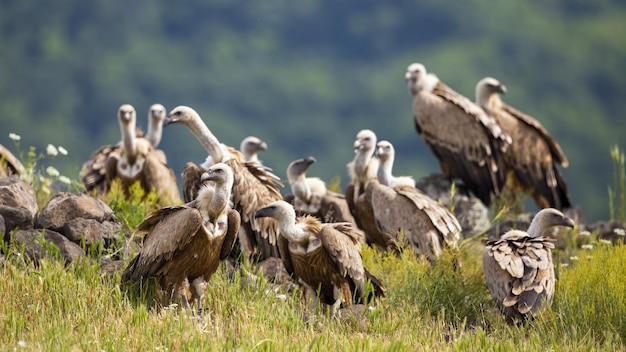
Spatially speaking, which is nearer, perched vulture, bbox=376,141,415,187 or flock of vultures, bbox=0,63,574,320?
flock of vultures, bbox=0,63,574,320

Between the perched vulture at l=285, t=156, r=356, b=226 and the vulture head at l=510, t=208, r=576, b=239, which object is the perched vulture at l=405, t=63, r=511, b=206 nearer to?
the perched vulture at l=285, t=156, r=356, b=226

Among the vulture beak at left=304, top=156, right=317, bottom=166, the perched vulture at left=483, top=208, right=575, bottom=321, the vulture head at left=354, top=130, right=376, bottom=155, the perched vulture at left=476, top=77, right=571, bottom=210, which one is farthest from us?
the perched vulture at left=476, top=77, right=571, bottom=210

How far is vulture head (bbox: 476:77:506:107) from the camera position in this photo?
15.4 m

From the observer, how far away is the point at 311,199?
1165 centimetres

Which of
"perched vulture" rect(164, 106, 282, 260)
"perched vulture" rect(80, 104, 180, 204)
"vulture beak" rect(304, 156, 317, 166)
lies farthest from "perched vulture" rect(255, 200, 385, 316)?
"perched vulture" rect(80, 104, 180, 204)

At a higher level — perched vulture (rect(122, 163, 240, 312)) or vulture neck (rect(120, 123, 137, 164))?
vulture neck (rect(120, 123, 137, 164))

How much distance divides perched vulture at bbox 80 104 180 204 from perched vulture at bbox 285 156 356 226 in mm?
1322

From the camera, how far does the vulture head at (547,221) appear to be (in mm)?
9242

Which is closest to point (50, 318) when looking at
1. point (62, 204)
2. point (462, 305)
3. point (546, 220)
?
point (62, 204)

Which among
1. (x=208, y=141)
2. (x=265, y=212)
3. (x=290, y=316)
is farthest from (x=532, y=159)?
(x=290, y=316)

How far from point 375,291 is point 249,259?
147cm

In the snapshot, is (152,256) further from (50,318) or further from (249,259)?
(249,259)

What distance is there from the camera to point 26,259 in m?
8.43

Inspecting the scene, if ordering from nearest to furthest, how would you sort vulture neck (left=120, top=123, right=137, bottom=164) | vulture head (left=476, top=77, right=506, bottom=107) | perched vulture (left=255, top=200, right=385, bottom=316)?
perched vulture (left=255, top=200, right=385, bottom=316) < vulture neck (left=120, top=123, right=137, bottom=164) < vulture head (left=476, top=77, right=506, bottom=107)
